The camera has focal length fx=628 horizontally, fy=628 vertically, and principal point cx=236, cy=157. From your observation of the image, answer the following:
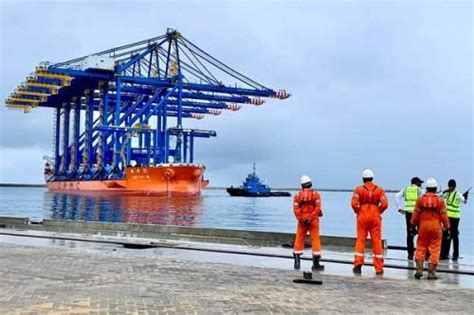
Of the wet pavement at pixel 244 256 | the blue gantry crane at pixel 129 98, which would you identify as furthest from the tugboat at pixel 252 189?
the wet pavement at pixel 244 256

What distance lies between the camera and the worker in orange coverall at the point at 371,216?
935 cm

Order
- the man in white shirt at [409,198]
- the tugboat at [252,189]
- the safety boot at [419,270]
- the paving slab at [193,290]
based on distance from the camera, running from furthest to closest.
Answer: the tugboat at [252,189] < the man in white shirt at [409,198] < the safety boot at [419,270] < the paving slab at [193,290]

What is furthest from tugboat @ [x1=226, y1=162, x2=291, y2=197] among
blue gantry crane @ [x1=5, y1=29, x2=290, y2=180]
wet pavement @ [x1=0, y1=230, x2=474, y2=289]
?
wet pavement @ [x1=0, y1=230, x2=474, y2=289]

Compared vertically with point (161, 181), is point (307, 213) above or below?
below

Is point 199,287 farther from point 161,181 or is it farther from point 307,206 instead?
point 161,181

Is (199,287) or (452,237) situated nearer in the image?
(199,287)

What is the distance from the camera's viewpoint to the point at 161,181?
68875mm

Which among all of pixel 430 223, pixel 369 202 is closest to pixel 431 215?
pixel 430 223

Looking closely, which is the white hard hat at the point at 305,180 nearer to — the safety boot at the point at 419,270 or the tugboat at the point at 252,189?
the safety boot at the point at 419,270

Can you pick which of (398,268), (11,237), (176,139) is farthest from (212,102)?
(398,268)

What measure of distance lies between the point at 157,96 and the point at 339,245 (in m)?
57.7

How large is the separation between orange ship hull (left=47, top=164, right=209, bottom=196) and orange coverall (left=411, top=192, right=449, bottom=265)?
2336 inches

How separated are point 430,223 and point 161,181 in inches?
2399

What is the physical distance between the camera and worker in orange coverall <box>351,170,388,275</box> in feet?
30.7
